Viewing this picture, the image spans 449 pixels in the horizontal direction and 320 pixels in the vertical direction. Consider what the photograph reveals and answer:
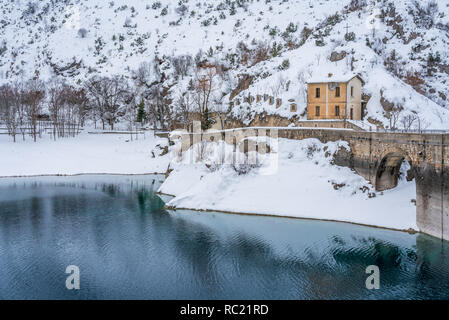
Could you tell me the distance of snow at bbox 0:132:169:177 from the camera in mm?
63375

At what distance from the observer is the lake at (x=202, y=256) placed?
23.0 meters

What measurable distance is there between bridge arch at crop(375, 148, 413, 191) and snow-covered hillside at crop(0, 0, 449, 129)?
52.9ft

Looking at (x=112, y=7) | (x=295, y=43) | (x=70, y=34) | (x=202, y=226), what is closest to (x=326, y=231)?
(x=202, y=226)

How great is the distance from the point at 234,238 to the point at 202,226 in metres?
4.24

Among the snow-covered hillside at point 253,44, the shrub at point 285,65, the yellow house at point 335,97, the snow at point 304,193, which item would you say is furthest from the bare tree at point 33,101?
the yellow house at point 335,97

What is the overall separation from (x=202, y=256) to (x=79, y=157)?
46083 millimetres

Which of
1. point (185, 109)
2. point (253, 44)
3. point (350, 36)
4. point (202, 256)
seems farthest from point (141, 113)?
point (202, 256)

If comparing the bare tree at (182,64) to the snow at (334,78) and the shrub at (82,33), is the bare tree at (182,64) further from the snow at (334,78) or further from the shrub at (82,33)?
the snow at (334,78)

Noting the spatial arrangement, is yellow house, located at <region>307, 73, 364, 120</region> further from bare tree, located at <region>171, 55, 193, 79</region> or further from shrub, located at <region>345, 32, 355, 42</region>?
bare tree, located at <region>171, 55, 193, 79</region>

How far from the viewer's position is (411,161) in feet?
107

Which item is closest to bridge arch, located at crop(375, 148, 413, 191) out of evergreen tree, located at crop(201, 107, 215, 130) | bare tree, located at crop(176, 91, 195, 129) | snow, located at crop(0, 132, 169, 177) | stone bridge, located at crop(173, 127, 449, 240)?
stone bridge, located at crop(173, 127, 449, 240)
